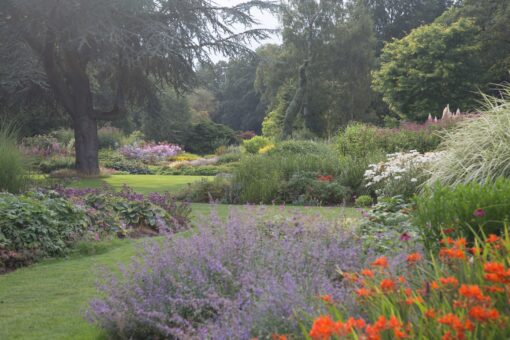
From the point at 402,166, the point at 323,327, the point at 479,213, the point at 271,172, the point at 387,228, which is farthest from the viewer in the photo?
the point at 271,172

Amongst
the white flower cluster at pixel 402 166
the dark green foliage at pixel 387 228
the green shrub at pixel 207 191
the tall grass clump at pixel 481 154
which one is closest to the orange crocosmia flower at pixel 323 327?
the dark green foliage at pixel 387 228

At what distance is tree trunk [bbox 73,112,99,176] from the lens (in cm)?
1759

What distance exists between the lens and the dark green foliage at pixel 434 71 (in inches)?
1145

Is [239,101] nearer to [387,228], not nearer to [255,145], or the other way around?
[255,145]

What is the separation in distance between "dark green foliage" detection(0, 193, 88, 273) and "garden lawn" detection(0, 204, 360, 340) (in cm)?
19

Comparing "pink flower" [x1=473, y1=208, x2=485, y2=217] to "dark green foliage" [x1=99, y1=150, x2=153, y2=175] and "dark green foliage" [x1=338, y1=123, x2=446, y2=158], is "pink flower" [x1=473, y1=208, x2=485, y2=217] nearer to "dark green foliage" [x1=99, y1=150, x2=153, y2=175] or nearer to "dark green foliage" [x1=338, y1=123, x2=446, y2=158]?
"dark green foliage" [x1=338, y1=123, x2=446, y2=158]

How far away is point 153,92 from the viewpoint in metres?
19.6

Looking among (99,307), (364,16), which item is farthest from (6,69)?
(364,16)

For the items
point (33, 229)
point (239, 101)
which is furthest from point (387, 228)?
point (239, 101)

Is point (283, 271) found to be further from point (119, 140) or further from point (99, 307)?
point (119, 140)

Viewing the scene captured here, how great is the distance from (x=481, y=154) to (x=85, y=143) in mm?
14292

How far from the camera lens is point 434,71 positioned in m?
28.9

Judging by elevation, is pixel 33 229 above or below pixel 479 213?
below

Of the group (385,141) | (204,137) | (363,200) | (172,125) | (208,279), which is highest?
(172,125)
